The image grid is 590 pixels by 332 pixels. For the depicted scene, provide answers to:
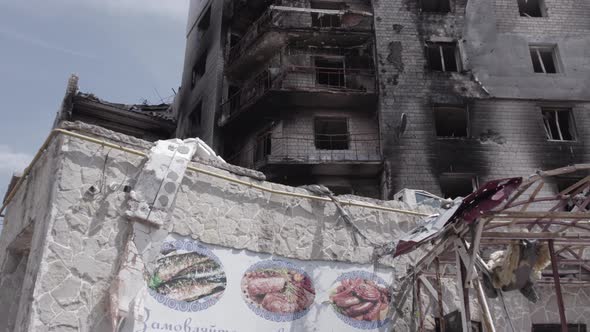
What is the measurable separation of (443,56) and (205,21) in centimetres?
1459

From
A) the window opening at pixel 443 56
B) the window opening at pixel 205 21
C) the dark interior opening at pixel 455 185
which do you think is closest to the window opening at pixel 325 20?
the window opening at pixel 443 56

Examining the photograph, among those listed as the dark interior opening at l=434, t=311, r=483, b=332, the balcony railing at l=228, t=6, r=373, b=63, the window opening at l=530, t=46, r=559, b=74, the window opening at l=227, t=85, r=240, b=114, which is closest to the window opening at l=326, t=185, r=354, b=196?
the window opening at l=227, t=85, r=240, b=114

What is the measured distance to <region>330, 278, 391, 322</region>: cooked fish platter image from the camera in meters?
8.85

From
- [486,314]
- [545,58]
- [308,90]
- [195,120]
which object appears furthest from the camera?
[195,120]

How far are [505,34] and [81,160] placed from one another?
71.3 ft

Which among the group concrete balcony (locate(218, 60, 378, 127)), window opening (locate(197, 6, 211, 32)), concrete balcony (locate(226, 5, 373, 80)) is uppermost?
window opening (locate(197, 6, 211, 32))

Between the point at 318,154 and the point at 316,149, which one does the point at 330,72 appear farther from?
the point at 318,154

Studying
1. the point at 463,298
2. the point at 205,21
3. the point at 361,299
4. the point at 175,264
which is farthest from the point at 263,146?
the point at 463,298

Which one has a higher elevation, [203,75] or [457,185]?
[203,75]

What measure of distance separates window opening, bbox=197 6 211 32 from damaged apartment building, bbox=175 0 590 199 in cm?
548

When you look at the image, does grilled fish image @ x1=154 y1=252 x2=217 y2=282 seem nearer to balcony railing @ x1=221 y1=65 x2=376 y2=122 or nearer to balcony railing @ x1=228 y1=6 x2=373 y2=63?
balcony railing @ x1=221 y1=65 x2=376 y2=122

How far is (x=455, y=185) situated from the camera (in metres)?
21.5

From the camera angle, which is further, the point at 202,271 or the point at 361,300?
the point at 361,300

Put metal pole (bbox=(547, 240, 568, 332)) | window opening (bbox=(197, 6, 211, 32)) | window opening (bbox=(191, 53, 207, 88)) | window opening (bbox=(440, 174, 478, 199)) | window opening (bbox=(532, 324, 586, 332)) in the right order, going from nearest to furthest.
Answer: metal pole (bbox=(547, 240, 568, 332)) → window opening (bbox=(532, 324, 586, 332)) → window opening (bbox=(440, 174, 478, 199)) → window opening (bbox=(191, 53, 207, 88)) → window opening (bbox=(197, 6, 211, 32))
